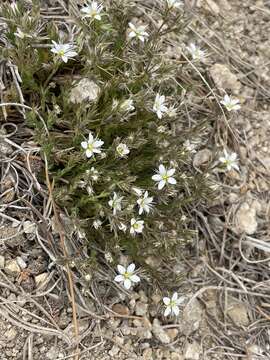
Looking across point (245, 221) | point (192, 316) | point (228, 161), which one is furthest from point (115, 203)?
point (245, 221)

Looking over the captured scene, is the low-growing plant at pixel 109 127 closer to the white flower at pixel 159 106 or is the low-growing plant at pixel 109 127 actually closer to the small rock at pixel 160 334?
the white flower at pixel 159 106

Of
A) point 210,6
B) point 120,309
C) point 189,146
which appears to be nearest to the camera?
point 120,309

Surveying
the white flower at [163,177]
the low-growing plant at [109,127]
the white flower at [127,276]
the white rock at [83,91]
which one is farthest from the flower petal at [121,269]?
the white rock at [83,91]

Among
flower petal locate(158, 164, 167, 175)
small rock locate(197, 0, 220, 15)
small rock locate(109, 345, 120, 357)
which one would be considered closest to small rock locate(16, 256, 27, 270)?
small rock locate(109, 345, 120, 357)

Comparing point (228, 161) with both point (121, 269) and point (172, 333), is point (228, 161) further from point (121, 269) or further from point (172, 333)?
point (172, 333)

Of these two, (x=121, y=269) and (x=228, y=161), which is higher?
(x=228, y=161)

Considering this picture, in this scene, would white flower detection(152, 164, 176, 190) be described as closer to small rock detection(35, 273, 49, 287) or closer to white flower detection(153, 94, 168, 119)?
white flower detection(153, 94, 168, 119)
